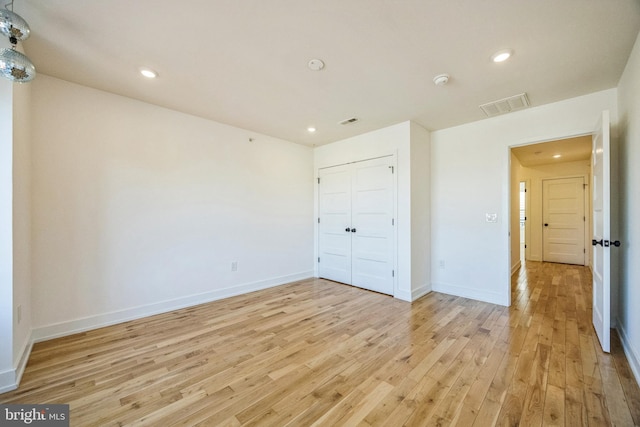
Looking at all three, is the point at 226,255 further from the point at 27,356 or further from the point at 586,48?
the point at 586,48

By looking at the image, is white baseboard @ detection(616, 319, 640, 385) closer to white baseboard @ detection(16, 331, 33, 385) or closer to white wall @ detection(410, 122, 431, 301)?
white wall @ detection(410, 122, 431, 301)

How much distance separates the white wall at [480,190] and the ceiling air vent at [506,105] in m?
0.19

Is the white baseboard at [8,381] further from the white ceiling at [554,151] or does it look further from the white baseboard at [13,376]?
the white ceiling at [554,151]

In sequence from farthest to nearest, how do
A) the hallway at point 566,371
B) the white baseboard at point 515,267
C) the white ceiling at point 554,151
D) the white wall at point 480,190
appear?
1. the white baseboard at point 515,267
2. the white ceiling at point 554,151
3. the white wall at point 480,190
4. the hallway at point 566,371

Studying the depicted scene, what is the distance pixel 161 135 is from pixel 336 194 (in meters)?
2.80

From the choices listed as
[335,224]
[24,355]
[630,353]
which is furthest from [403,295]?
[24,355]

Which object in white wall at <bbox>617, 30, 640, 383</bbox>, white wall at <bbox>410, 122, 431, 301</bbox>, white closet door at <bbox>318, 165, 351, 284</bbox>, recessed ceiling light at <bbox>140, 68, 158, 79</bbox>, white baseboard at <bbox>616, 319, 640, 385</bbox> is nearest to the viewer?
white baseboard at <bbox>616, 319, 640, 385</bbox>

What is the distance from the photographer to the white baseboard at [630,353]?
1.86 metres

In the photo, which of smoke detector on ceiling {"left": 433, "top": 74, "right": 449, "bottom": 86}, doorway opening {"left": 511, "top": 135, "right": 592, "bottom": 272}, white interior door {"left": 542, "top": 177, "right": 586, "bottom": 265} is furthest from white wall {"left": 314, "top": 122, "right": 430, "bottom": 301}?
white interior door {"left": 542, "top": 177, "right": 586, "bottom": 265}

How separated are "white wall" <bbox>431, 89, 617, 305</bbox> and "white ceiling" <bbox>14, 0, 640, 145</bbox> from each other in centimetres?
32

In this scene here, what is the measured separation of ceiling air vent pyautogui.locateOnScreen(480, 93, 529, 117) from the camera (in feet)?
9.54

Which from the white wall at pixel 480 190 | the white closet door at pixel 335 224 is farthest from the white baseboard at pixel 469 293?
the white closet door at pixel 335 224

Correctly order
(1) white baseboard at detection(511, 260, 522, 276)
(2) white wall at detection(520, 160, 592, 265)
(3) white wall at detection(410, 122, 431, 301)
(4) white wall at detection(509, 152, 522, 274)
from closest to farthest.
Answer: (3) white wall at detection(410, 122, 431, 301) < (4) white wall at detection(509, 152, 522, 274) < (1) white baseboard at detection(511, 260, 522, 276) < (2) white wall at detection(520, 160, 592, 265)

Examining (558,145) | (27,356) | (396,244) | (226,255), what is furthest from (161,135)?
(558,145)
